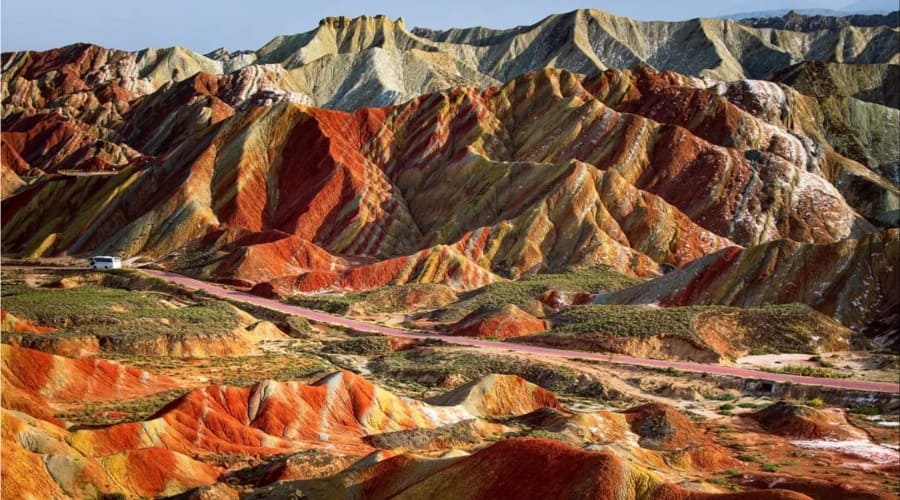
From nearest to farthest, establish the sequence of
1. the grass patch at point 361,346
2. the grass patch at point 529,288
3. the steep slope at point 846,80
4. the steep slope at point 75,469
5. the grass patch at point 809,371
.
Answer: the steep slope at point 75,469 < the grass patch at point 809,371 < the grass patch at point 361,346 < the grass patch at point 529,288 < the steep slope at point 846,80

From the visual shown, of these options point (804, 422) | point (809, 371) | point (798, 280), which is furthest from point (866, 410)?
point (798, 280)

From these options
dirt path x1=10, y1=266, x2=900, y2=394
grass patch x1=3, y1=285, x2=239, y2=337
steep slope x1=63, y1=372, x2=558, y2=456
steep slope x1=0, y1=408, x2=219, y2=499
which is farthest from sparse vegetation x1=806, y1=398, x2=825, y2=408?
grass patch x1=3, y1=285, x2=239, y2=337

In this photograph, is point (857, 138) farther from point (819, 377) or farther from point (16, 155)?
point (16, 155)

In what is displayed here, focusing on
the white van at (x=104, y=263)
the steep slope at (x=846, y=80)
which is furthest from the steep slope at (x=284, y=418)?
the steep slope at (x=846, y=80)

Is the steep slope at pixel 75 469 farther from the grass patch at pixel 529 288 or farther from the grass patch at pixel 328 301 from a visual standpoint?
the grass patch at pixel 328 301

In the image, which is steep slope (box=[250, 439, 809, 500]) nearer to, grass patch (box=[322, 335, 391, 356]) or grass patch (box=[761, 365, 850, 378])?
grass patch (box=[322, 335, 391, 356])

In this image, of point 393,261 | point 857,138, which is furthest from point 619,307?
point 857,138
